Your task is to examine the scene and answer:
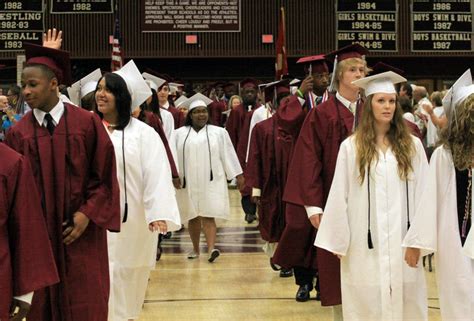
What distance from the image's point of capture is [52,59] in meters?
5.69

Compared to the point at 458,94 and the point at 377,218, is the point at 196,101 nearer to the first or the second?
the point at 377,218

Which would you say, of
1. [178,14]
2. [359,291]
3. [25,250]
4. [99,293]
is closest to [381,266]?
[359,291]

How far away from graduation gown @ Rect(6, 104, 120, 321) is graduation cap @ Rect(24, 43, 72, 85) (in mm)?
199

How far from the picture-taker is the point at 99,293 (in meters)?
5.61

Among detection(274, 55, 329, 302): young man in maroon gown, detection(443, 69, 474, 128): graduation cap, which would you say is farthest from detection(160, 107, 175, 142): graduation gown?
detection(443, 69, 474, 128): graduation cap

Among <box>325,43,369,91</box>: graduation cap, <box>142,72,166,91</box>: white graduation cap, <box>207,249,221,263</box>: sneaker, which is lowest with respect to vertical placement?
<box>207,249,221,263</box>: sneaker

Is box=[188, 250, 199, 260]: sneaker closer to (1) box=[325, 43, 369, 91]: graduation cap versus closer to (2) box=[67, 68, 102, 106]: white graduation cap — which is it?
(2) box=[67, 68, 102, 106]: white graduation cap

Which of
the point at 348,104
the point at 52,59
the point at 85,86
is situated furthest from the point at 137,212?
the point at 85,86

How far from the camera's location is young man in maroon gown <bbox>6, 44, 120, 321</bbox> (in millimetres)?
5438

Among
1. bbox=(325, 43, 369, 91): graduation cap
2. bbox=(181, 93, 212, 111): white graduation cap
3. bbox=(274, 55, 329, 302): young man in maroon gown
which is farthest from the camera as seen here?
bbox=(181, 93, 212, 111): white graduation cap

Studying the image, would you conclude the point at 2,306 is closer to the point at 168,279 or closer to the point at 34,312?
the point at 34,312

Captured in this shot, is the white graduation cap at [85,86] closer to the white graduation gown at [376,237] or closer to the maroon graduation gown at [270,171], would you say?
the maroon graduation gown at [270,171]

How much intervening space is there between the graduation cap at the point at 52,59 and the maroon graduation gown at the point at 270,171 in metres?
4.58

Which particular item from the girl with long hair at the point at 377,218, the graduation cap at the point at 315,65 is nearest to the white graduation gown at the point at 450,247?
the girl with long hair at the point at 377,218
